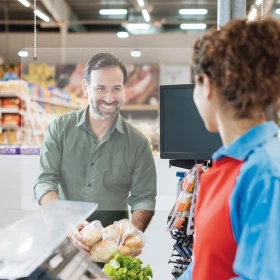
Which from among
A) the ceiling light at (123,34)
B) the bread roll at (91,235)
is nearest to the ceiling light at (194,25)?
the ceiling light at (123,34)

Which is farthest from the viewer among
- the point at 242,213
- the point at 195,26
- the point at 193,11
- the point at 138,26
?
the point at 193,11

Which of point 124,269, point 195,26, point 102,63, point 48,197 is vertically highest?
point 195,26

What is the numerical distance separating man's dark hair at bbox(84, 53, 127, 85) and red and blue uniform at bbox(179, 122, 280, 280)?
2184 mm

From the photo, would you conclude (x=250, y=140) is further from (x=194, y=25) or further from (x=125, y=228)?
(x=194, y=25)

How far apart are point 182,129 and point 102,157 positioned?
0.63m

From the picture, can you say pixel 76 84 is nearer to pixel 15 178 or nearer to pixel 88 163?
pixel 88 163

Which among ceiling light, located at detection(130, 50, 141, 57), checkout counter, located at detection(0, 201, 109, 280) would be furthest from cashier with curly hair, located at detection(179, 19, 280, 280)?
ceiling light, located at detection(130, 50, 141, 57)

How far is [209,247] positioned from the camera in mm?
1213

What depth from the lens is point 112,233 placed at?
10.2 feet

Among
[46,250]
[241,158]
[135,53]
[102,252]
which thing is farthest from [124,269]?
[241,158]

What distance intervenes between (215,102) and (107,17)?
16.3 m

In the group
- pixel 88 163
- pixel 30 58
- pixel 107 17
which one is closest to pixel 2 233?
pixel 88 163

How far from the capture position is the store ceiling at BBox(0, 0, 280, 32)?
50.9 ft

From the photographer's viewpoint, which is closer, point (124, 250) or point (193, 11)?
point (124, 250)
